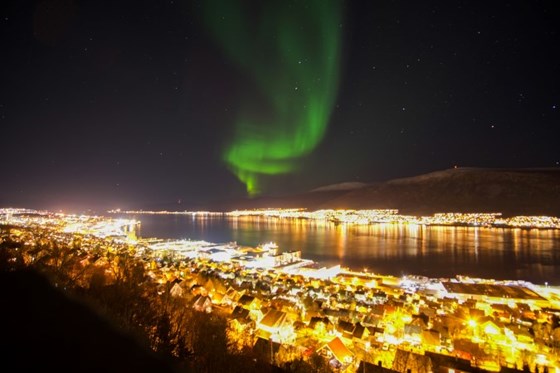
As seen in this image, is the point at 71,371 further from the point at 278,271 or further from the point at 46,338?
the point at 278,271

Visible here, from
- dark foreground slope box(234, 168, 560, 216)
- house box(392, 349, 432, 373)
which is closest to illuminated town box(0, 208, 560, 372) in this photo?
house box(392, 349, 432, 373)

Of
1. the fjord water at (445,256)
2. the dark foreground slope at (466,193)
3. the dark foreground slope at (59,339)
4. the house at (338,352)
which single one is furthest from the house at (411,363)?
the dark foreground slope at (466,193)

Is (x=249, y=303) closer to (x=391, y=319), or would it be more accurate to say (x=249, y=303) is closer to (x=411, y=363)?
(x=391, y=319)

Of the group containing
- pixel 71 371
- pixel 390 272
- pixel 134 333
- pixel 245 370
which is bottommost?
pixel 390 272

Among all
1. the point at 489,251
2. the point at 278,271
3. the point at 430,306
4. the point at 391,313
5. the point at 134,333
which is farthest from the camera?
the point at 489,251

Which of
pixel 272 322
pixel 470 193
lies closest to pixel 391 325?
pixel 272 322

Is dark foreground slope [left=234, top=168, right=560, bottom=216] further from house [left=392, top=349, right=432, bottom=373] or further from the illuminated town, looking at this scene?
house [left=392, top=349, right=432, bottom=373]

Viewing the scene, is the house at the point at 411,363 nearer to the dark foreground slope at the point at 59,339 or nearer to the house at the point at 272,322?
the house at the point at 272,322

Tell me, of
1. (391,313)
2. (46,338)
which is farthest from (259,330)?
(46,338)
